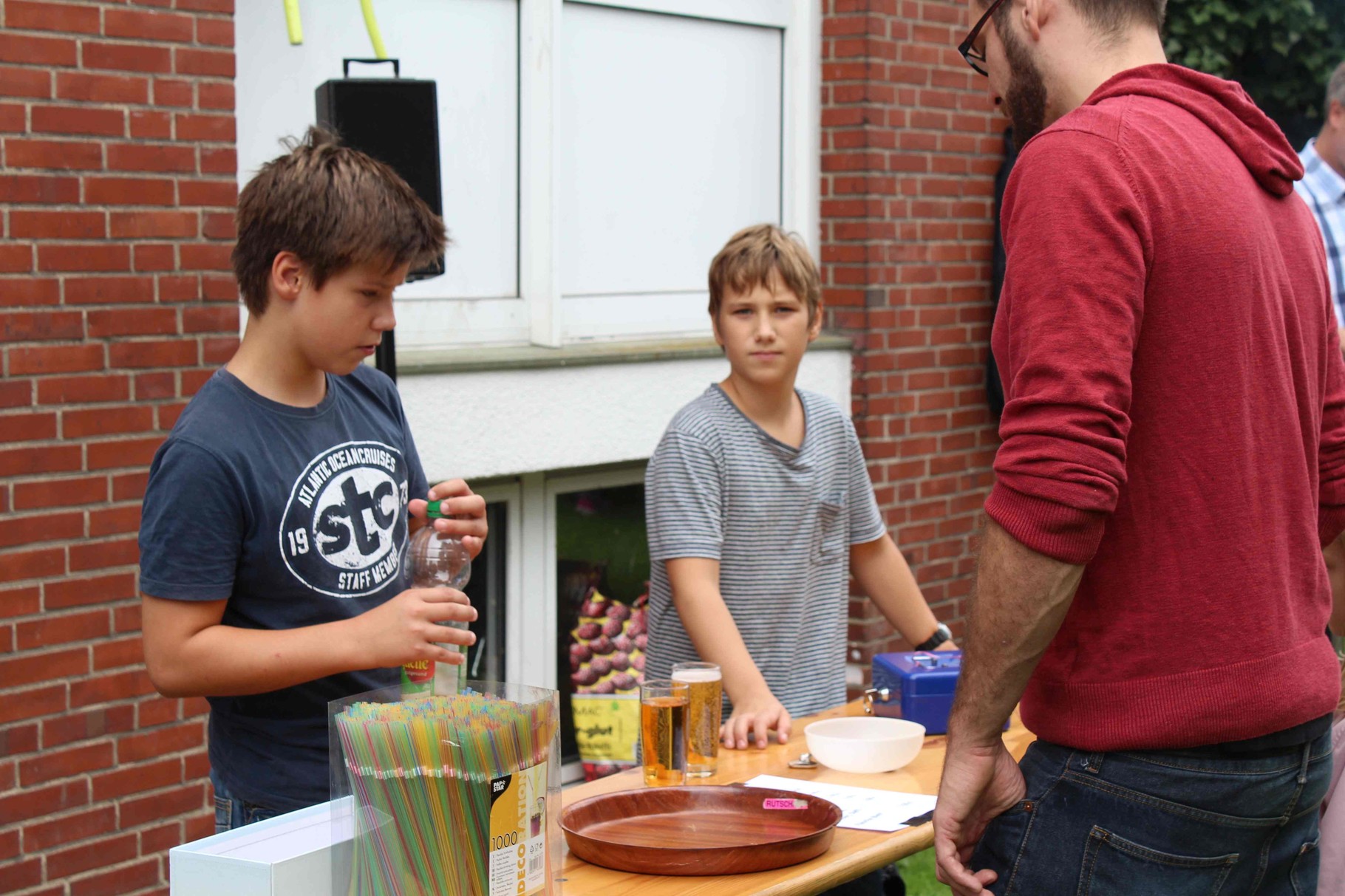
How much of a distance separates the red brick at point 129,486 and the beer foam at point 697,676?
1.66 m

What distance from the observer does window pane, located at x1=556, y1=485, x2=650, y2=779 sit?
17.0 ft

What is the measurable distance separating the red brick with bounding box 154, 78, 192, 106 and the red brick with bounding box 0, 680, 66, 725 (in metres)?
1.47

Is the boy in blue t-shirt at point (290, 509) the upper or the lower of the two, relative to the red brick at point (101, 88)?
lower

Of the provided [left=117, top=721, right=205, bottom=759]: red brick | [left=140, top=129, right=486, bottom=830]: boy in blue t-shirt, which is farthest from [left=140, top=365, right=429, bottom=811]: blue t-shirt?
[left=117, top=721, right=205, bottom=759]: red brick

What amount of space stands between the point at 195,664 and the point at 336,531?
0.33m

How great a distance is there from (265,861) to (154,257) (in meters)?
2.31

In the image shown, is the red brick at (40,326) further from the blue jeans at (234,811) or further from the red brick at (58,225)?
the blue jeans at (234,811)

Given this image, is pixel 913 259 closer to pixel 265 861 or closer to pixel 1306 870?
pixel 1306 870

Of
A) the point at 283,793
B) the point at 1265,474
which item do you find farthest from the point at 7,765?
the point at 1265,474

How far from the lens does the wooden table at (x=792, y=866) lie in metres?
2.15

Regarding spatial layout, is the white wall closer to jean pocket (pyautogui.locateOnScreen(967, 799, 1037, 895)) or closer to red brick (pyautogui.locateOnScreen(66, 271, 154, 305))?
red brick (pyautogui.locateOnScreen(66, 271, 154, 305))

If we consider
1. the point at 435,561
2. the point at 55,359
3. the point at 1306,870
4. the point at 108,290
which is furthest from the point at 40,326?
the point at 1306,870

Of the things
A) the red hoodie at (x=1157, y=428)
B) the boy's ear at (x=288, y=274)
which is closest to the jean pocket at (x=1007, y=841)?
the red hoodie at (x=1157, y=428)

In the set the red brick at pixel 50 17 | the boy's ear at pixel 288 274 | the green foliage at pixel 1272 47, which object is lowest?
the boy's ear at pixel 288 274
